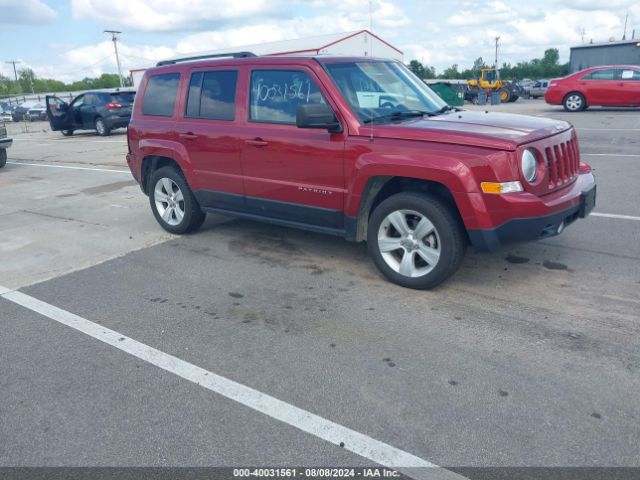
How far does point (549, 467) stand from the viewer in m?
2.58

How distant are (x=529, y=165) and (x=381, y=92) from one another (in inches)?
63.4

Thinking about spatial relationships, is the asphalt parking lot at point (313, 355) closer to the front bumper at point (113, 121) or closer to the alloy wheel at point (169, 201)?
the alloy wheel at point (169, 201)

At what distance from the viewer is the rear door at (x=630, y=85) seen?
18.7 meters

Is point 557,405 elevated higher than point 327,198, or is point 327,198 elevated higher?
point 327,198

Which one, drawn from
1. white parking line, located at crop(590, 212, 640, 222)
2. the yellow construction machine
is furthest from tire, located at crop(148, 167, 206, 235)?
the yellow construction machine

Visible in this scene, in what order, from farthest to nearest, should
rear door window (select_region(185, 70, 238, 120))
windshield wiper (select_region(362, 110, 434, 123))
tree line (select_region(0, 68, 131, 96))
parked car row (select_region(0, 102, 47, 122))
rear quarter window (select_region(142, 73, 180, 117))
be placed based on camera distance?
tree line (select_region(0, 68, 131, 96)) < parked car row (select_region(0, 102, 47, 122)) < rear quarter window (select_region(142, 73, 180, 117)) < rear door window (select_region(185, 70, 238, 120)) < windshield wiper (select_region(362, 110, 434, 123))

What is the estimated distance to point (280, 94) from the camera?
523 centimetres

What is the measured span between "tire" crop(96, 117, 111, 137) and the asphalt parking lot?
1607 cm

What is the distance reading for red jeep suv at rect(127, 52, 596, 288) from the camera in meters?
4.18

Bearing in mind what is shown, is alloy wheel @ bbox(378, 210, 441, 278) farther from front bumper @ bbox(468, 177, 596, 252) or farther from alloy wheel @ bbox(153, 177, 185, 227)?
alloy wheel @ bbox(153, 177, 185, 227)

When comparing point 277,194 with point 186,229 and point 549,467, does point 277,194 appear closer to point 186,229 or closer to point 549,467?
point 186,229

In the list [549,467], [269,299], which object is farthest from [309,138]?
[549,467]

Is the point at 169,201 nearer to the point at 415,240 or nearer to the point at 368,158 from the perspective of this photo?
the point at 368,158

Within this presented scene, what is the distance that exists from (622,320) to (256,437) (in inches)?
107
